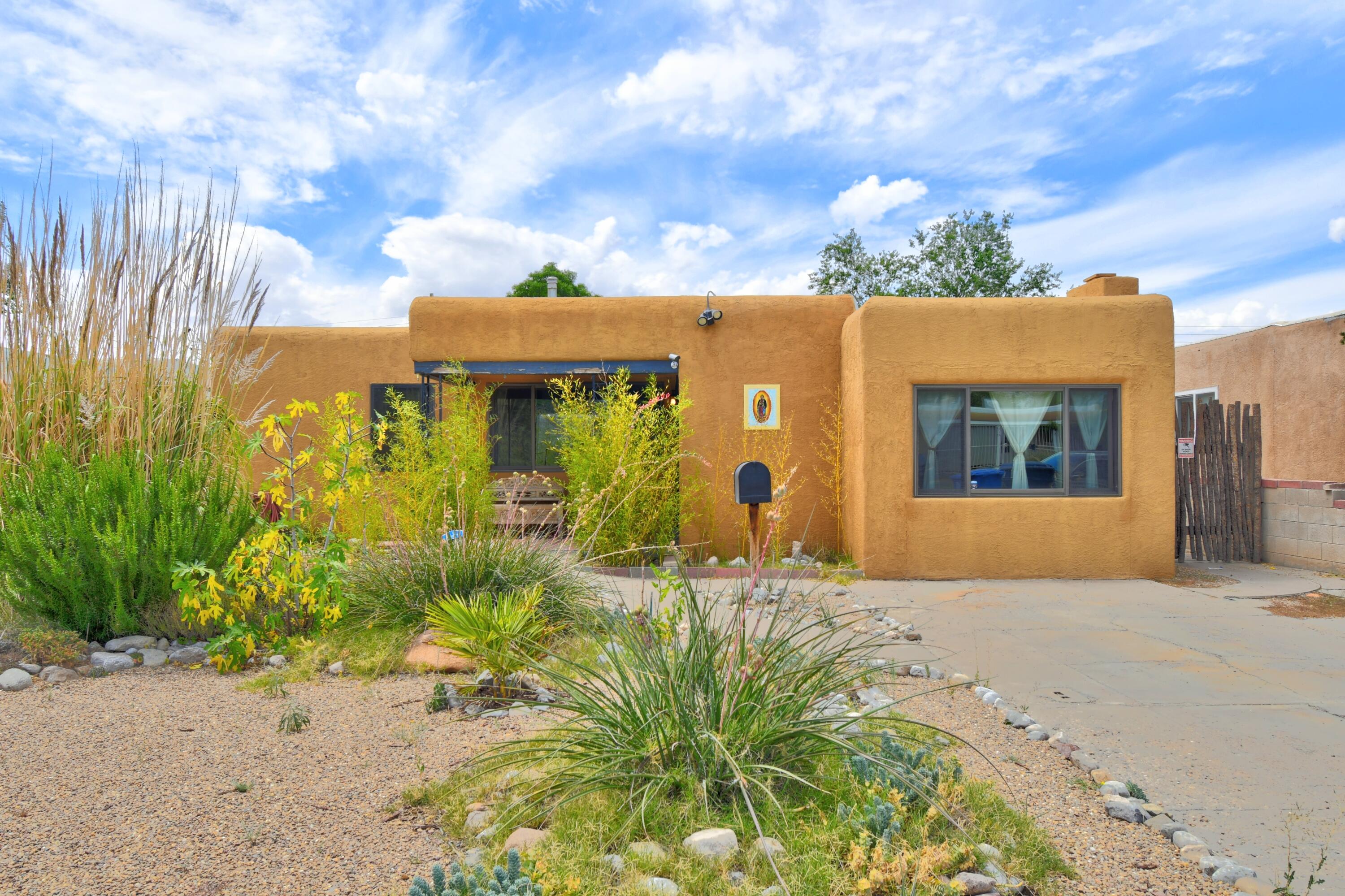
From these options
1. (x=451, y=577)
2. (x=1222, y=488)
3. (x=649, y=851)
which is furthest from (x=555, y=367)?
(x=1222, y=488)

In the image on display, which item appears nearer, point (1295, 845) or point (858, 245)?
point (1295, 845)

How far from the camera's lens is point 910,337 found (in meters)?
7.31

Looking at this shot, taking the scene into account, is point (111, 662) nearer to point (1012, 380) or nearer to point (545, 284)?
point (1012, 380)

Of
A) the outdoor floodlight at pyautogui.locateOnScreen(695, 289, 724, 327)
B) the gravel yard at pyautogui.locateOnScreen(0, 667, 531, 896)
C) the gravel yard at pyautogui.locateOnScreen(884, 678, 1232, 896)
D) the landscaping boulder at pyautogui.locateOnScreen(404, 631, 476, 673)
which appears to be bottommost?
the gravel yard at pyautogui.locateOnScreen(884, 678, 1232, 896)

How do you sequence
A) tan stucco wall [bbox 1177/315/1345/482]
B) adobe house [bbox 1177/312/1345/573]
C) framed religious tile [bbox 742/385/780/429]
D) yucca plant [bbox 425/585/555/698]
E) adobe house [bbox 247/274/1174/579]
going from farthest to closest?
1. tan stucco wall [bbox 1177/315/1345/482]
2. framed religious tile [bbox 742/385/780/429]
3. adobe house [bbox 1177/312/1345/573]
4. adobe house [bbox 247/274/1174/579]
5. yucca plant [bbox 425/585/555/698]

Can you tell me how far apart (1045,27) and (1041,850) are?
20.0 ft

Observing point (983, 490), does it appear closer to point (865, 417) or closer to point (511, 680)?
point (865, 417)

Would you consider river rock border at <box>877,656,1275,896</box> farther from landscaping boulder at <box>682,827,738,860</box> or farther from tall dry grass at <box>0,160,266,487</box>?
tall dry grass at <box>0,160,266,487</box>

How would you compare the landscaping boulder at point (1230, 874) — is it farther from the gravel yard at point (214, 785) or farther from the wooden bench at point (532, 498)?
the wooden bench at point (532, 498)

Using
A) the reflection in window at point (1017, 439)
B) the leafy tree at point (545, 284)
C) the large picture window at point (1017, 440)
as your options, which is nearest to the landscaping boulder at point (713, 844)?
the large picture window at point (1017, 440)

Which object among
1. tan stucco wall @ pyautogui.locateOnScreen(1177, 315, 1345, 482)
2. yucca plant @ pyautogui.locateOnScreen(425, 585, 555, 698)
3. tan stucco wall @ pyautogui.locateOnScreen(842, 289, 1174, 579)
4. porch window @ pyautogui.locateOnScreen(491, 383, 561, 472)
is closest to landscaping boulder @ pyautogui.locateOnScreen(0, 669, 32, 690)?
yucca plant @ pyautogui.locateOnScreen(425, 585, 555, 698)

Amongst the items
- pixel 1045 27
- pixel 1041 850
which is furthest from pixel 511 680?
pixel 1045 27

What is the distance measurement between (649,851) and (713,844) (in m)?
0.17

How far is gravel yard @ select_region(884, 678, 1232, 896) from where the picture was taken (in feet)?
7.00
